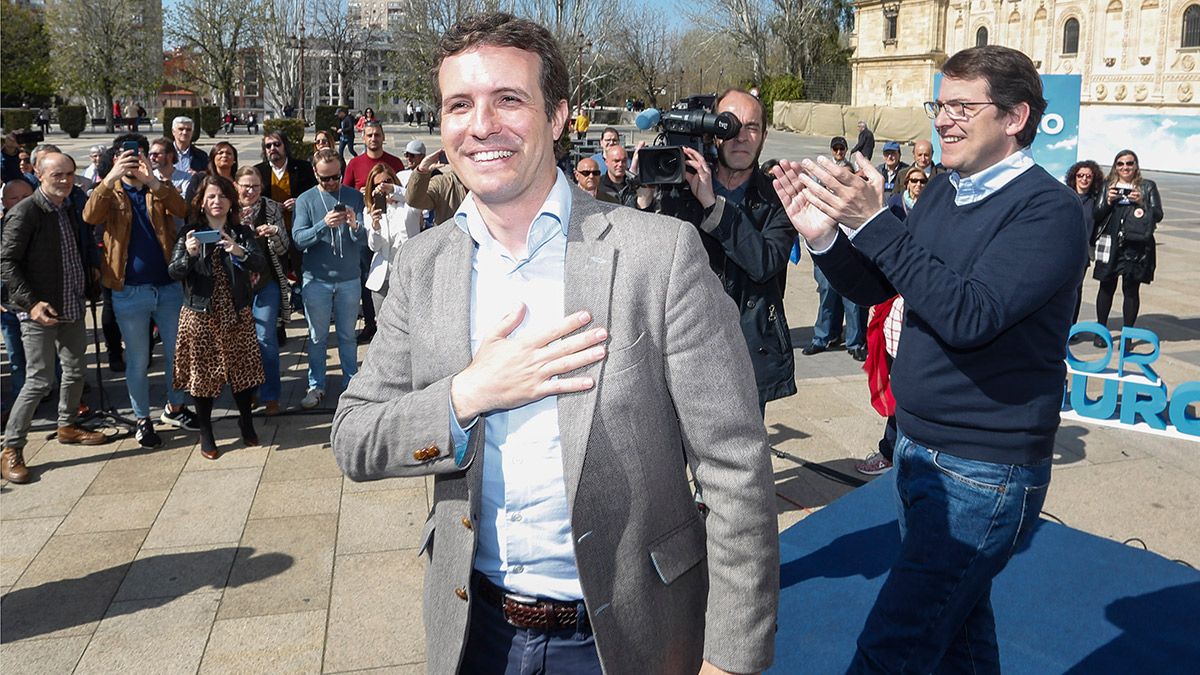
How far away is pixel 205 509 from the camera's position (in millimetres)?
5605

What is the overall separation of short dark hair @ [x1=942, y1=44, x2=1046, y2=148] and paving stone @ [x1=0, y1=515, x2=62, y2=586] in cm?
493

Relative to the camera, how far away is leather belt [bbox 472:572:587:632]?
1.91 metres

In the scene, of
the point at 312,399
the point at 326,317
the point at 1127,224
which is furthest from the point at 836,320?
the point at 312,399

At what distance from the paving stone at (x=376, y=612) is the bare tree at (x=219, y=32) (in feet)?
167

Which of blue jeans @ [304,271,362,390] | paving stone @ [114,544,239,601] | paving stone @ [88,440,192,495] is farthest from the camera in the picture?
blue jeans @ [304,271,362,390]

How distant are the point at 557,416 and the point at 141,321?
19.0 feet

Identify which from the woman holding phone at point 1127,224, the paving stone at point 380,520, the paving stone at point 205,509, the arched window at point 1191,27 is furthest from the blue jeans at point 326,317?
the arched window at point 1191,27

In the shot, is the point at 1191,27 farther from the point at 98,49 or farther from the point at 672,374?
the point at 98,49

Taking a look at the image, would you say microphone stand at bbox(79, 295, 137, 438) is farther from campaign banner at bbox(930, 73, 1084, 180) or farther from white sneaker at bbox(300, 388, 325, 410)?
campaign banner at bbox(930, 73, 1084, 180)

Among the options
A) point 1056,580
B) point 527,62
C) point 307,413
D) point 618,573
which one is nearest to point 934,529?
point 618,573

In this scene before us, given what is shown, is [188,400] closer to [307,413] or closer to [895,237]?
[307,413]

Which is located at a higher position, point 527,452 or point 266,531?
point 527,452

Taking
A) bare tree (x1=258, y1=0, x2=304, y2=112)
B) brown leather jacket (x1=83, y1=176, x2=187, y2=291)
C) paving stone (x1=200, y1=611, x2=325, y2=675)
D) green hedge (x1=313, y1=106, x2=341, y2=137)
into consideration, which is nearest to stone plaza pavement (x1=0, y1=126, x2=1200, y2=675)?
paving stone (x1=200, y1=611, x2=325, y2=675)

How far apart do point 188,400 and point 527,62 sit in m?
6.79
